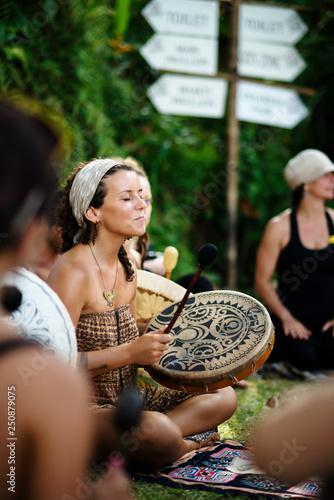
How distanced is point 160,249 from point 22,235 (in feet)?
16.0

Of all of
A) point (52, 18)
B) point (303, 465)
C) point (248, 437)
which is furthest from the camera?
point (52, 18)

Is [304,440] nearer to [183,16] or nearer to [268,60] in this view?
[183,16]

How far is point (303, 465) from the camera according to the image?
1.27 m

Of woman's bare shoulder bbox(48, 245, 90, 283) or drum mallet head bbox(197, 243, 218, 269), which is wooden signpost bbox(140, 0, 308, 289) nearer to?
woman's bare shoulder bbox(48, 245, 90, 283)

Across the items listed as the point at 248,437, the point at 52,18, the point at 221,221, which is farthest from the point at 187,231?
the point at 248,437

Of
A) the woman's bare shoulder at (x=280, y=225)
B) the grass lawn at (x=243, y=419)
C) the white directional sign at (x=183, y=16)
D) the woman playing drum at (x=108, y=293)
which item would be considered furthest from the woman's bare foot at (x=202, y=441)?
the white directional sign at (x=183, y=16)

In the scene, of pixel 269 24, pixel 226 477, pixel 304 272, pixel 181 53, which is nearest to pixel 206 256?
pixel 226 477

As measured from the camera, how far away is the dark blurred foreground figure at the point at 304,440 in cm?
125

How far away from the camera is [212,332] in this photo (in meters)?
2.41

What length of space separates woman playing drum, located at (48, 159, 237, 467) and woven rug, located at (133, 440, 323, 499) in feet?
0.21

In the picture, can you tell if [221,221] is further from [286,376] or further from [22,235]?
[22,235]

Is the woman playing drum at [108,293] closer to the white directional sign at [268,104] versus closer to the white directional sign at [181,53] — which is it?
the white directional sign at [181,53]

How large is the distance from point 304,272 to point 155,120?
2985mm

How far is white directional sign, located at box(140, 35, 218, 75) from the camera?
201 inches
